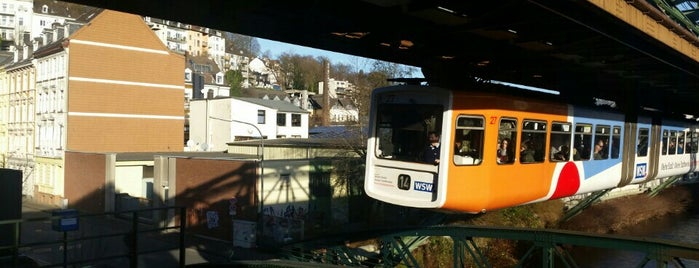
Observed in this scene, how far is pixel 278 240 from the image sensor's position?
23.2 meters

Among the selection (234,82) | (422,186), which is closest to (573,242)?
(422,186)

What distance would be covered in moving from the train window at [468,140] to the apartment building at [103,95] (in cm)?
3239

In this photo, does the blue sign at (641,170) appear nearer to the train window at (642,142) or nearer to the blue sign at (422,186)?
the train window at (642,142)

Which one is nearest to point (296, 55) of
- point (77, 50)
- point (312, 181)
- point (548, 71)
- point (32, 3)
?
point (32, 3)

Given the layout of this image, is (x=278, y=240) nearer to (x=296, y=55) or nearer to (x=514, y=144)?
(x=514, y=144)

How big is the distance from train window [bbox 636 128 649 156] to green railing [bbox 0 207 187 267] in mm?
13186

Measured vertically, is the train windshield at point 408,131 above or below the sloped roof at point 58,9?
below

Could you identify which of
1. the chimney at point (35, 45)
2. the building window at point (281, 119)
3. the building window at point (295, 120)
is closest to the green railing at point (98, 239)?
the chimney at point (35, 45)

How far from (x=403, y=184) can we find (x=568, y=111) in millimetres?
4903

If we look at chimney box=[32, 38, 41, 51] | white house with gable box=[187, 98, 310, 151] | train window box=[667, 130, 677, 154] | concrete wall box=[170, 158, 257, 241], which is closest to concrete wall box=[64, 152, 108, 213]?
concrete wall box=[170, 158, 257, 241]

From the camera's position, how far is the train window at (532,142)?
1216cm

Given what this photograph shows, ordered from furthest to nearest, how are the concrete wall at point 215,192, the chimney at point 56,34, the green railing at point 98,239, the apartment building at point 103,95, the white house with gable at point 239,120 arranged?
the white house with gable at point 239,120, the chimney at point 56,34, the apartment building at point 103,95, the concrete wall at point 215,192, the green railing at point 98,239

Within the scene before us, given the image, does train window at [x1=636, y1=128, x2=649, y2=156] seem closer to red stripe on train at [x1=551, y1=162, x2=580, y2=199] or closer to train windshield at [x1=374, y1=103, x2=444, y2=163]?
red stripe on train at [x1=551, y1=162, x2=580, y2=199]

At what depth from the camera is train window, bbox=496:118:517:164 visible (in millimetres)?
11516
